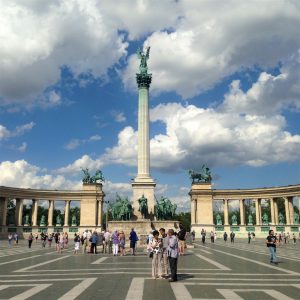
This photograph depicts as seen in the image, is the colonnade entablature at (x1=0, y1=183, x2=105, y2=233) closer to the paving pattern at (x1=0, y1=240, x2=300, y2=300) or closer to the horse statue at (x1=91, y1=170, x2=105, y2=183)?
the horse statue at (x1=91, y1=170, x2=105, y2=183)

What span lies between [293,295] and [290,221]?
298ft

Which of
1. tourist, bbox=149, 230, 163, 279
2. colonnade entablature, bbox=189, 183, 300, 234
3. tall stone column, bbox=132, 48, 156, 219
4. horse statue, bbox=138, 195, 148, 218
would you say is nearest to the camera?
tourist, bbox=149, 230, 163, 279

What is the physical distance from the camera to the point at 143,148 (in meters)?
70.6

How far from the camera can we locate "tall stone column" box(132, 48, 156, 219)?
67688 millimetres

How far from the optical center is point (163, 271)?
19453 millimetres

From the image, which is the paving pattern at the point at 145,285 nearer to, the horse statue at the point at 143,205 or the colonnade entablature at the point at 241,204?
the horse statue at the point at 143,205

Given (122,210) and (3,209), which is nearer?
(122,210)

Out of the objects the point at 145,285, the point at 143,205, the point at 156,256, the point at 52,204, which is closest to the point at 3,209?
the point at 52,204

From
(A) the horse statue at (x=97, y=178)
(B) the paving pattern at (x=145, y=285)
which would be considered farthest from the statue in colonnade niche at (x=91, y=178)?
(B) the paving pattern at (x=145, y=285)

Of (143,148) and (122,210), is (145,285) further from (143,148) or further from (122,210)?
(143,148)

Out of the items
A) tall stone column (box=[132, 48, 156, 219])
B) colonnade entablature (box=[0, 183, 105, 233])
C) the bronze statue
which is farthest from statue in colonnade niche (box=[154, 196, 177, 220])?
colonnade entablature (box=[0, 183, 105, 233])

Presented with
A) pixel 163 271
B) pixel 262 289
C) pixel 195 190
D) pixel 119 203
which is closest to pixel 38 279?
pixel 163 271

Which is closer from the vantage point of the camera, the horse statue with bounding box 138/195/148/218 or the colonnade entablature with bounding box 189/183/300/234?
the horse statue with bounding box 138/195/148/218

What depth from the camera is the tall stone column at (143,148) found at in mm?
67688
